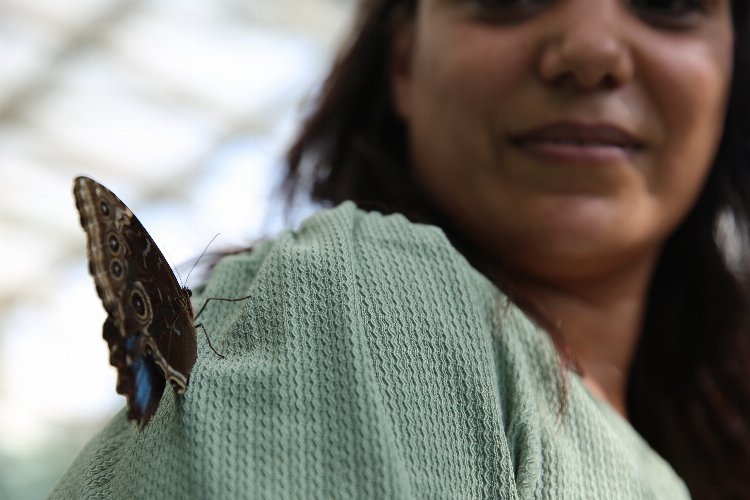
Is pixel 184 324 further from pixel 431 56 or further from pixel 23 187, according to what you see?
pixel 23 187

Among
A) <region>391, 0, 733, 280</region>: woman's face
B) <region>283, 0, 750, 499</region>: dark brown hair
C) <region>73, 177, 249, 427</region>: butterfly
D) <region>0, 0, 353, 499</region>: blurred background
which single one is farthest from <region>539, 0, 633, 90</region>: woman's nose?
<region>0, 0, 353, 499</region>: blurred background

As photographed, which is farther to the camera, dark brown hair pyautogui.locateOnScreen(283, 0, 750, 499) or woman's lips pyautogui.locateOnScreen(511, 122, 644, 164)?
dark brown hair pyautogui.locateOnScreen(283, 0, 750, 499)

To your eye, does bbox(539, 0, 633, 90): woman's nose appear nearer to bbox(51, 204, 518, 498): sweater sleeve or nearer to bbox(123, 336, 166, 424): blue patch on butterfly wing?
bbox(51, 204, 518, 498): sweater sleeve

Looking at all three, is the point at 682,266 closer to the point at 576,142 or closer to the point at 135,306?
the point at 576,142

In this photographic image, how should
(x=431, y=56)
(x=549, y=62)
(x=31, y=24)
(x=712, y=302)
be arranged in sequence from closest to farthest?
(x=549, y=62) → (x=431, y=56) → (x=712, y=302) → (x=31, y=24)

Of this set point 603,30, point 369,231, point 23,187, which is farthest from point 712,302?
point 23,187

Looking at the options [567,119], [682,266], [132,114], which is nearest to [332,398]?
[567,119]
